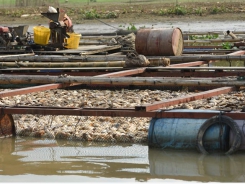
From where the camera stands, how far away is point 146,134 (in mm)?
8531

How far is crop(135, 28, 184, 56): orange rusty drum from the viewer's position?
46.7 ft

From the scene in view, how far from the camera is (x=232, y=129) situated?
24.7ft

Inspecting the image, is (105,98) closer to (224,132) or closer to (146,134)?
(146,134)

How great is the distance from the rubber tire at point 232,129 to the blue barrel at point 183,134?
5 centimetres

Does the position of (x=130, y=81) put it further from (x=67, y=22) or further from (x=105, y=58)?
(x=67, y=22)

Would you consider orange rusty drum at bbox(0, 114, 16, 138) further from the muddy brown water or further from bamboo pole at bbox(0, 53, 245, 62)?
bamboo pole at bbox(0, 53, 245, 62)

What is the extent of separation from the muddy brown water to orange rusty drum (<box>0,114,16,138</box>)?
1.18 ft

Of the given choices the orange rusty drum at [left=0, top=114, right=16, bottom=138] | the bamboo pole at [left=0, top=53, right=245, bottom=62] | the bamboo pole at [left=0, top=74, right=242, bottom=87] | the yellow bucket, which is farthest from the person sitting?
the orange rusty drum at [left=0, top=114, right=16, bottom=138]

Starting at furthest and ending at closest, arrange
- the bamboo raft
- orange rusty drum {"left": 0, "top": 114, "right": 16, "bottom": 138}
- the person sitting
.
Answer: the person sitting < orange rusty drum {"left": 0, "top": 114, "right": 16, "bottom": 138} < the bamboo raft

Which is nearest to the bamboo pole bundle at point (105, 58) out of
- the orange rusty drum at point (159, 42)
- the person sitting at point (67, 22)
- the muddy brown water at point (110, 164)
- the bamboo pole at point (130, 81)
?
the orange rusty drum at point (159, 42)

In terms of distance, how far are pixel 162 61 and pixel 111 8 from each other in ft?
143

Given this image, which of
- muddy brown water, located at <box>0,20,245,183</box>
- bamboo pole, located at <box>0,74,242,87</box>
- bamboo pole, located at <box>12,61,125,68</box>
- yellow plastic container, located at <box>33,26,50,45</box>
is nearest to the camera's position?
muddy brown water, located at <box>0,20,245,183</box>

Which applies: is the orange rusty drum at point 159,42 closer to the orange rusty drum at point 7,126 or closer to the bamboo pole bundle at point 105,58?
the bamboo pole bundle at point 105,58

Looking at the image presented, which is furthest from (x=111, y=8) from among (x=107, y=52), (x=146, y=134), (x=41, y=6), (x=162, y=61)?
(x=146, y=134)
